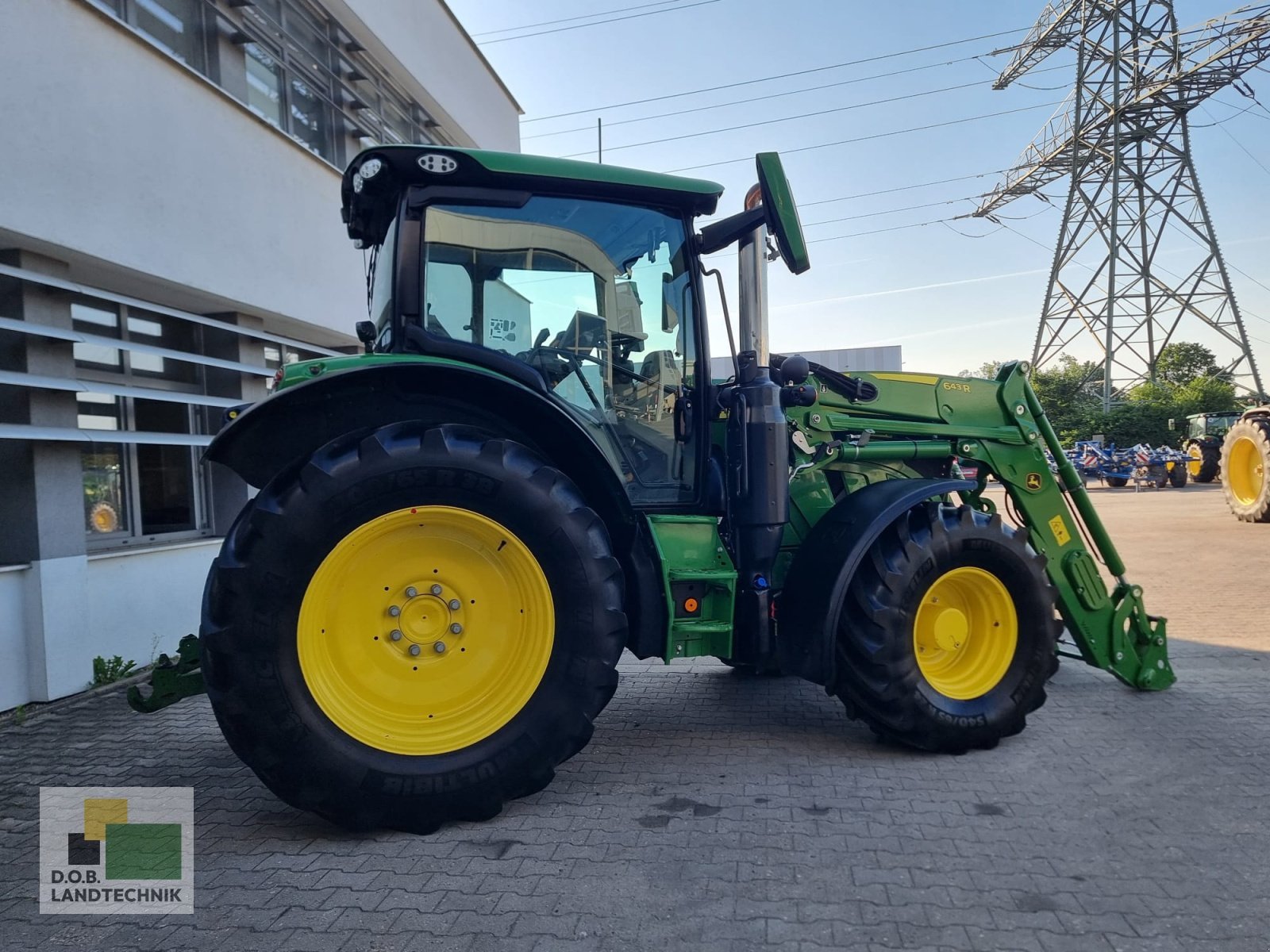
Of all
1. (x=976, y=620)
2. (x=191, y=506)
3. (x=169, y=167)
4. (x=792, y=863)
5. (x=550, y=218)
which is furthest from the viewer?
(x=191, y=506)

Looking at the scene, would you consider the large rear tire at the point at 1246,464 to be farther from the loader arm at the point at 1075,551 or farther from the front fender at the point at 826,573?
the front fender at the point at 826,573

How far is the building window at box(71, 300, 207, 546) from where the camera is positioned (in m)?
5.51

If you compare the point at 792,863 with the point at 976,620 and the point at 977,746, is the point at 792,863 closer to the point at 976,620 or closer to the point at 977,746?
the point at 977,746

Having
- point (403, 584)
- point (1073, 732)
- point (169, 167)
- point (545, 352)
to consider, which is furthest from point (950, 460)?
point (169, 167)

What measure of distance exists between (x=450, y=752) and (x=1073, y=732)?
115 inches

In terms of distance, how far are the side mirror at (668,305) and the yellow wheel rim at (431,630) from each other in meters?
1.25

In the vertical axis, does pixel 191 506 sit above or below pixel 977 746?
above

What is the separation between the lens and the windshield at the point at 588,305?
3395 millimetres

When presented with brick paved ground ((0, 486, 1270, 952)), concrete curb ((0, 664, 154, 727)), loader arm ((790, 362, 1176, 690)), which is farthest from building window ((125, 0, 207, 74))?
loader arm ((790, 362, 1176, 690))

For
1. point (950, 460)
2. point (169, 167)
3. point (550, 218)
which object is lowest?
point (950, 460)

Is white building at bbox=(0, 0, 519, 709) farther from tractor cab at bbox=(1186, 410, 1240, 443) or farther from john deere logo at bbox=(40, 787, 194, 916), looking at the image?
tractor cab at bbox=(1186, 410, 1240, 443)

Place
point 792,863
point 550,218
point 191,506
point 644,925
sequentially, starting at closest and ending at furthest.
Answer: point 644,925, point 792,863, point 550,218, point 191,506

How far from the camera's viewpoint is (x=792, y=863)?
2678 mm

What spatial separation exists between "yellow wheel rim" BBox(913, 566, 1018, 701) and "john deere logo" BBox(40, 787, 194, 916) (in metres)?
3.07
